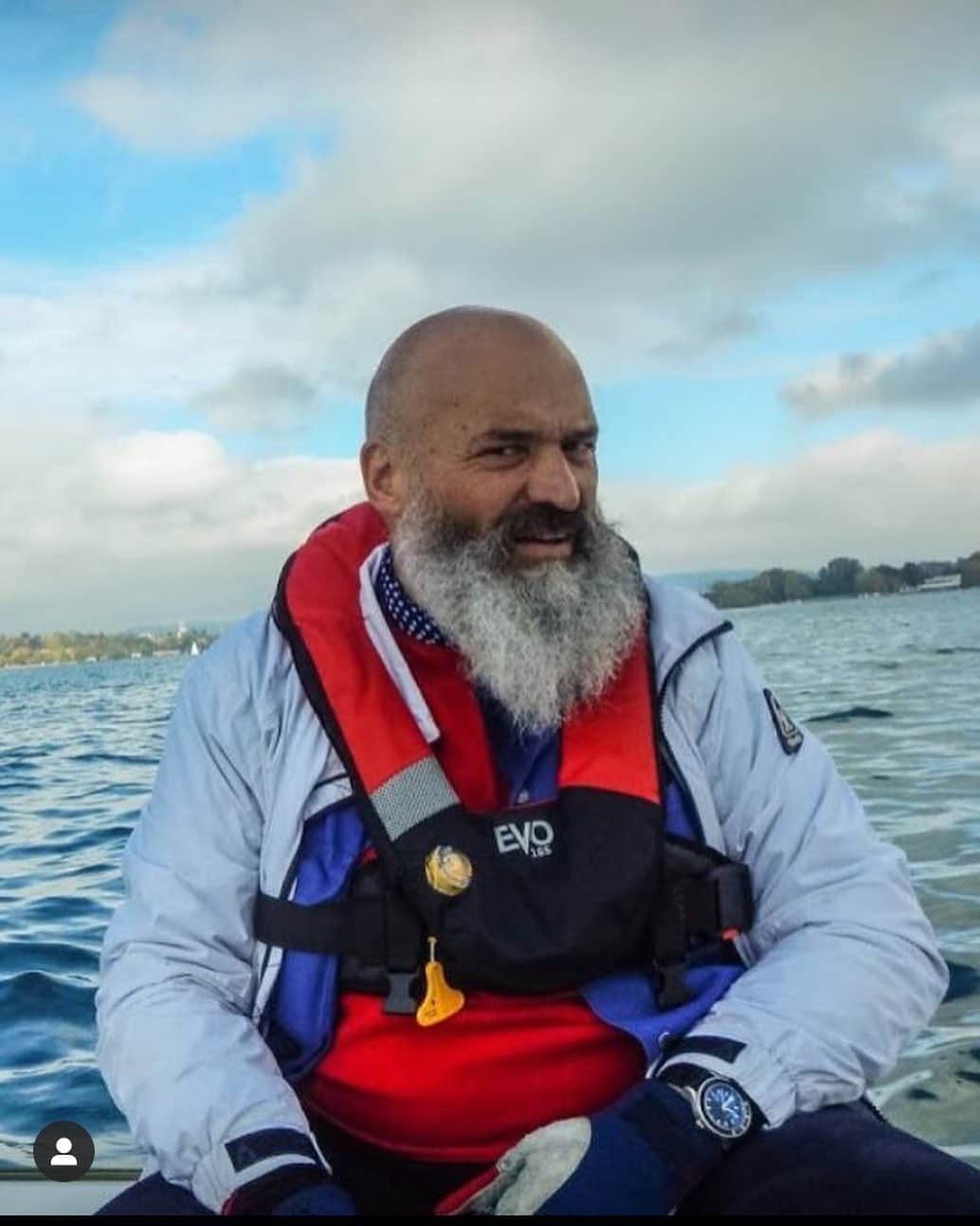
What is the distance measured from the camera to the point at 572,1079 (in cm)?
217

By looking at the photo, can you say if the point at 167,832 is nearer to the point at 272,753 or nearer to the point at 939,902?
the point at 272,753

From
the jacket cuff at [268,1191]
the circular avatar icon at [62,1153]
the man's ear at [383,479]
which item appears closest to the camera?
Answer: the jacket cuff at [268,1191]

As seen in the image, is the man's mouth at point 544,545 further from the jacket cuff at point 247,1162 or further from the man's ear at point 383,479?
the jacket cuff at point 247,1162

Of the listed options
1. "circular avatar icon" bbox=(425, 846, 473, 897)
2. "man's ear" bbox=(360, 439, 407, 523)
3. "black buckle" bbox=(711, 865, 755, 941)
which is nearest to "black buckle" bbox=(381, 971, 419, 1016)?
"circular avatar icon" bbox=(425, 846, 473, 897)

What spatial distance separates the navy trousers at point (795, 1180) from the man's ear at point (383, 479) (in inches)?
40.4

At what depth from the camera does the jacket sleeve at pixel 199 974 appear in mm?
2006

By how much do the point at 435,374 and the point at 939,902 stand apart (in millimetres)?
3416

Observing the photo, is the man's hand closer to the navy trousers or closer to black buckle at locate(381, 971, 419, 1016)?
the navy trousers

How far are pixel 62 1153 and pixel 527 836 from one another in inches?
45.2

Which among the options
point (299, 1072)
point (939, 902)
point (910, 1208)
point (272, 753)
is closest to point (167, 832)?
point (272, 753)

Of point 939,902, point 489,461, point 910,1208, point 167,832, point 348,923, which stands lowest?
point 939,902

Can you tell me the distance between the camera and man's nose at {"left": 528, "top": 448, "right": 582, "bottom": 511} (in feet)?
7.59

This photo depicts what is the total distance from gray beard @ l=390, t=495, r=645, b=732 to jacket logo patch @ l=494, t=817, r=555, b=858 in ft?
0.62

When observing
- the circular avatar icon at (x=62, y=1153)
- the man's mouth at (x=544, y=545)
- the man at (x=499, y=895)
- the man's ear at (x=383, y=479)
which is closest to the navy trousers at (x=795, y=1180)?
the man at (x=499, y=895)
